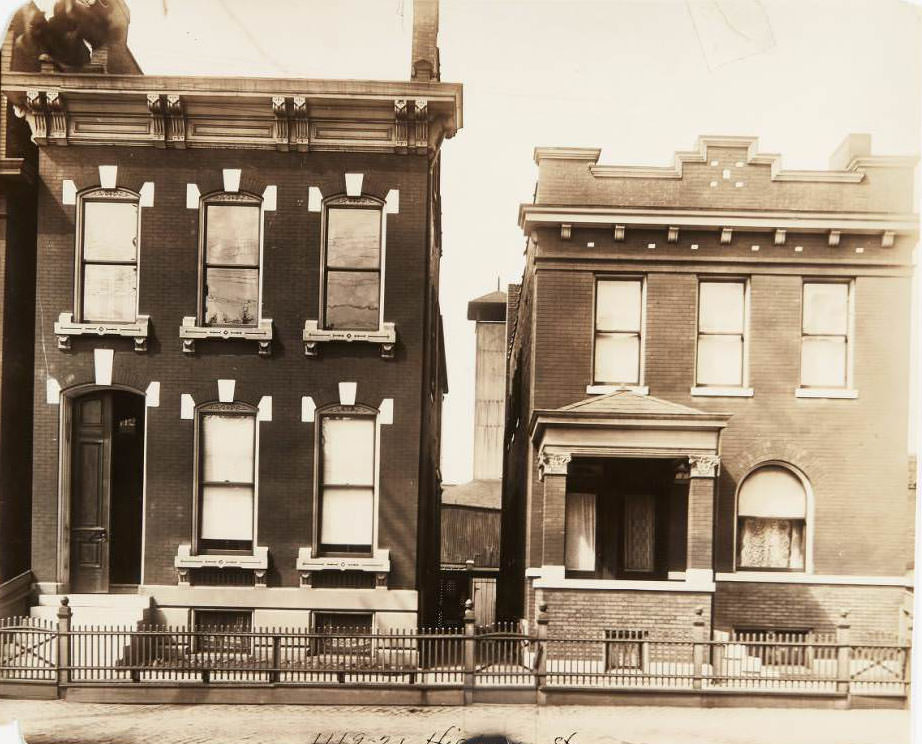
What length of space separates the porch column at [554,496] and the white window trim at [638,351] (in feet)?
2.94

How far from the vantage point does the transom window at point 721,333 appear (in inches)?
440

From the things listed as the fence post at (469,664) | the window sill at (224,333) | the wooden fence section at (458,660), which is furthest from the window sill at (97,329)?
the fence post at (469,664)

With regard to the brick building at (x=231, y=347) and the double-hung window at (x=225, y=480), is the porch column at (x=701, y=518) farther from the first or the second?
the double-hung window at (x=225, y=480)

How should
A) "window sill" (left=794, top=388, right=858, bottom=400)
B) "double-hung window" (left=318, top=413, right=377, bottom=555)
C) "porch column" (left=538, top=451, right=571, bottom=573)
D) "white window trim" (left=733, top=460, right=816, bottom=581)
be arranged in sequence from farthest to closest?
1. "double-hung window" (left=318, top=413, right=377, bottom=555)
2. "porch column" (left=538, top=451, right=571, bottom=573)
3. "white window trim" (left=733, top=460, right=816, bottom=581)
4. "window sill" (left=794, top=388, right=858, bottom=400)

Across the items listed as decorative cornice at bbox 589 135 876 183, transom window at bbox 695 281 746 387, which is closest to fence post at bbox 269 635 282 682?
transom window at bbox 695 281 746 387

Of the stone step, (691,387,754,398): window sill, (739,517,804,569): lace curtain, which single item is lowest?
the stone step

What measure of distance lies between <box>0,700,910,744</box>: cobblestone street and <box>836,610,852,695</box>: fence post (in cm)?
32

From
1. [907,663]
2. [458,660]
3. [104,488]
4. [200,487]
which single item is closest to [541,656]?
[458,660]

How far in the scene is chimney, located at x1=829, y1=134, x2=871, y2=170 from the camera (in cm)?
1055

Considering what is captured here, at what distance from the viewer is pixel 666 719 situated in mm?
10742

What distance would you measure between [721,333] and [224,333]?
5.73 meters

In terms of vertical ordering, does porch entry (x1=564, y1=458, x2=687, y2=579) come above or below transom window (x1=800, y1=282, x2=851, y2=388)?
below

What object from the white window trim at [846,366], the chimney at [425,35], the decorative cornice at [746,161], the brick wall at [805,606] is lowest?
the brick wall at [805,606]

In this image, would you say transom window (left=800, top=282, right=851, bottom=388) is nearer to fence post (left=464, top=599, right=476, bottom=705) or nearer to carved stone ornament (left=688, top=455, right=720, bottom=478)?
carved stone ornament (left=688, top=455, right=720, bottom=478)
